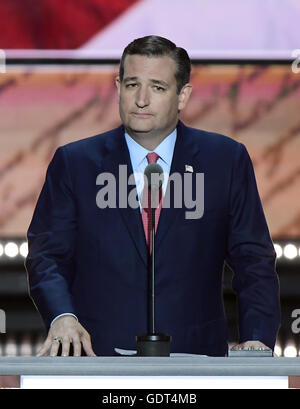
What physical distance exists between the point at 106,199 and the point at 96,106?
1884mm

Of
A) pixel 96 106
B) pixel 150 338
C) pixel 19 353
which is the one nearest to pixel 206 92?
pixel 96 106

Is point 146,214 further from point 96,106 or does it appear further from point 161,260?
point 96,106

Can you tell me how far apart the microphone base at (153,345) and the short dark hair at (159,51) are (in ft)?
2.33

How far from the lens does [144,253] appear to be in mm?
2162

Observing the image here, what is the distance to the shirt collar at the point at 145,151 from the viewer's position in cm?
227

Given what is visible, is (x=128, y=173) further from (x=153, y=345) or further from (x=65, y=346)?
(x=153, y=345)

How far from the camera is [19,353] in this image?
406cm

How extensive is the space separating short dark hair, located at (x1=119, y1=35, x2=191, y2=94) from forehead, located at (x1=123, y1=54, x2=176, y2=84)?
0.04 feet

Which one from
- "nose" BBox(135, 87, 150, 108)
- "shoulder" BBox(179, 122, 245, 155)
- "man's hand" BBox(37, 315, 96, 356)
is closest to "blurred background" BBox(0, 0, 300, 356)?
"shoulder" BBox(179, 122, 245, 155)

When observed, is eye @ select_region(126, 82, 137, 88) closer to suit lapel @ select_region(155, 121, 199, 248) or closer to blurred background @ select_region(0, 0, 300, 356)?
suit lapel @ select_region(155, 121, 199, 248)

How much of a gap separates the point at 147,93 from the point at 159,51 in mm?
113

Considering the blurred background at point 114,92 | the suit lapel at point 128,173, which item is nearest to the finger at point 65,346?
the suit lapel at point 128,173

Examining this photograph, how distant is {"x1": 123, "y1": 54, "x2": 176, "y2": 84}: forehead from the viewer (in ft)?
6.99
